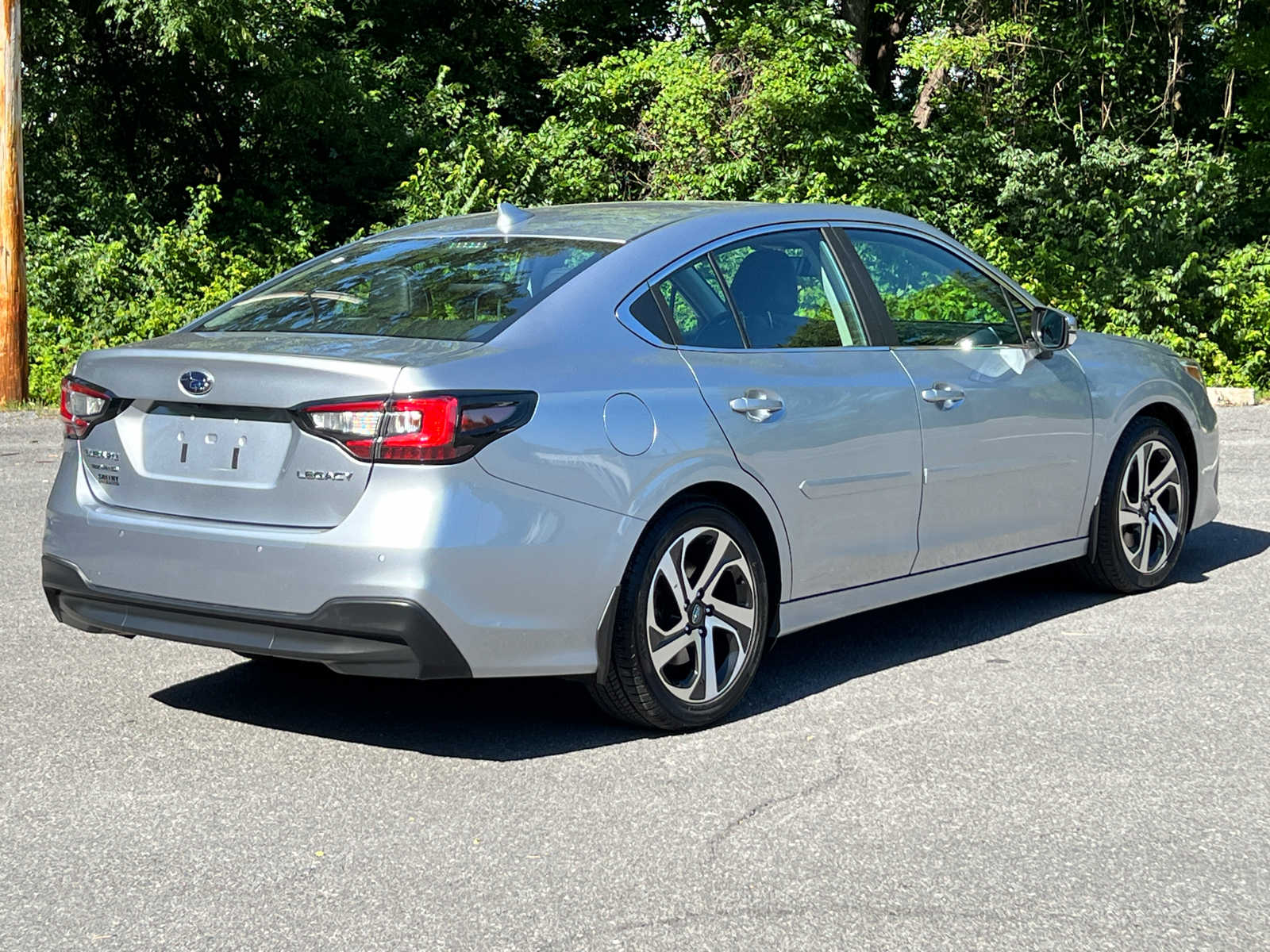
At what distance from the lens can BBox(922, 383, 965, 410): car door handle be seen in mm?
5598

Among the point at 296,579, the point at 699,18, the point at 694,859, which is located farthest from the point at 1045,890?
the point at 699,18

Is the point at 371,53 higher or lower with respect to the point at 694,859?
higher

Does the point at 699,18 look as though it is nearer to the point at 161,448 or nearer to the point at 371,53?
the point at 371,53

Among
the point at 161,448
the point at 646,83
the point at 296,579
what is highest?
the point at 646,83

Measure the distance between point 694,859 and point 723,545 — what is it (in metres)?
1.31

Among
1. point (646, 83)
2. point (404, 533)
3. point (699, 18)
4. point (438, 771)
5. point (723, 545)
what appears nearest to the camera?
point (404, 533)

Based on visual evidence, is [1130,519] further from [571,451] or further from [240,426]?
[240,426]

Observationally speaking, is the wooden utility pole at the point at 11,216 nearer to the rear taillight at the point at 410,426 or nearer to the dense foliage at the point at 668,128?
the dense foliage at the point at 668,128

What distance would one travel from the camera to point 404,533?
4.15 m

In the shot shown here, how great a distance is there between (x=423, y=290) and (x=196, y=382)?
844 millimetres

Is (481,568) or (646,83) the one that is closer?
(481,568)

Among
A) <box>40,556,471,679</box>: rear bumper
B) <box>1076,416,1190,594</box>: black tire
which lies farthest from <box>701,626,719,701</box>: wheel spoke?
<box>1076,416,1190,594</box>: black tire

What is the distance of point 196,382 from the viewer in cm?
441

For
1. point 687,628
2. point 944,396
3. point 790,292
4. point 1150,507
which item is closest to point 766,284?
point 790,292
